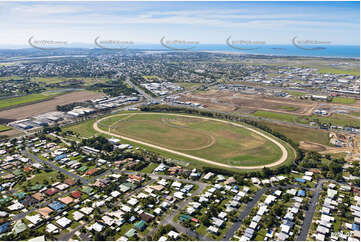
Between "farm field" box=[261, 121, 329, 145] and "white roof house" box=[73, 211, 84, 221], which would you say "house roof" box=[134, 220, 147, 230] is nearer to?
"white roof house" box=[73, 211, 84, 221]

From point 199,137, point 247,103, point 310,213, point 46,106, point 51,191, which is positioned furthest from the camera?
point 247,103

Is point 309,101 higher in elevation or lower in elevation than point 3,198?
higher

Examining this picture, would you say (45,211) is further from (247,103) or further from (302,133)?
(247,103)

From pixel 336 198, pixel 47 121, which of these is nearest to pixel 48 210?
pixel 336 198

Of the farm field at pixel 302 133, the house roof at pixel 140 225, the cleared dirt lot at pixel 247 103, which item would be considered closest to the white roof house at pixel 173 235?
the house roof at pixel 140 225

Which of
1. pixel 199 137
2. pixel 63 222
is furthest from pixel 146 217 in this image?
pixel 199 137

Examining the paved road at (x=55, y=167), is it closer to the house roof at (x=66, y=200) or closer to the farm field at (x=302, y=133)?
the house roof at (x=66, y=200)

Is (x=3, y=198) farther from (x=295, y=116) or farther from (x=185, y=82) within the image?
(x=185, y=82)
